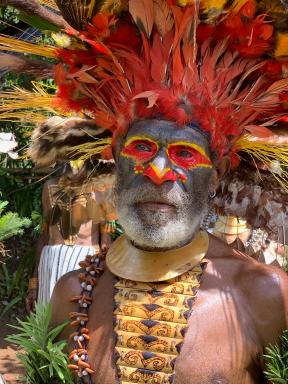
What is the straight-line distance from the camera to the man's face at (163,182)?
2371mm

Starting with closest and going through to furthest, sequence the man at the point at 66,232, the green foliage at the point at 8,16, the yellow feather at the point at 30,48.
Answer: the yellow feather at the point at 30,48 < the man at the point at 66,232 < the green foliage at the point at 8,16

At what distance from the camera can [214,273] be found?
2457 millimetres

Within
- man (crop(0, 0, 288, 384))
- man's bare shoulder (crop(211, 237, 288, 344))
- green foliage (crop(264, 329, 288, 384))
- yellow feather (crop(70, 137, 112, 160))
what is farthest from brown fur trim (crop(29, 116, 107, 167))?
green foliage (crop(264, 329, 288, 384))

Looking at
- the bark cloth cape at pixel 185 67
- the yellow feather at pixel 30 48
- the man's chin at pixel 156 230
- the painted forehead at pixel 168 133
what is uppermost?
the yellow feather at pixel 30 48

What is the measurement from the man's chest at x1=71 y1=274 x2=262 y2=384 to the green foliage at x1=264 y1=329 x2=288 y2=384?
67 mm

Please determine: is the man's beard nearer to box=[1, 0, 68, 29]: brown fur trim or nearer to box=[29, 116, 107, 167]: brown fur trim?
box=[29, 116, 107, 167]: brown fur trim

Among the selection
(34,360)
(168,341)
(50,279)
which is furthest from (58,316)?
(50,279)

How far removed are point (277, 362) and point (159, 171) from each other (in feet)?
2.49

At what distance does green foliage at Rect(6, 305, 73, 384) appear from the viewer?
7.82ft

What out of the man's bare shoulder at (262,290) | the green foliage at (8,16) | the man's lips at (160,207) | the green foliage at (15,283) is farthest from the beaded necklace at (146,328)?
the green foliage at (15,283)

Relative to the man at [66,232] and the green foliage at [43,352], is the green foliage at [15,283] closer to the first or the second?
the man at [66,232]

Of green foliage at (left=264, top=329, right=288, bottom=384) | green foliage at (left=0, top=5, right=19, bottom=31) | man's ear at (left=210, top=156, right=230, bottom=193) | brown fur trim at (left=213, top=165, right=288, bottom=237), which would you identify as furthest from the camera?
green foliage at (left=0, top=5, right=19, bottom=31)

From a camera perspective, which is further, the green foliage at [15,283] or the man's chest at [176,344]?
the green foliage at [15,283]

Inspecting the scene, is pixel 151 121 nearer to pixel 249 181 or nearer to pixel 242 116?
pixel 242 116
